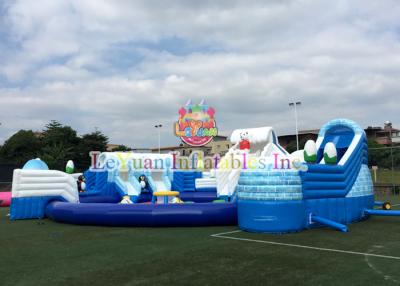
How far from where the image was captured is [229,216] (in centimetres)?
755

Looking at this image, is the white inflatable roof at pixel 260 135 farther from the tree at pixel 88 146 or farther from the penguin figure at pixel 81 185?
the tree at pixel 88 146

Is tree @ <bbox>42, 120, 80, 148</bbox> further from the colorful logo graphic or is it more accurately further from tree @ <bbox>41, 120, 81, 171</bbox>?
the colorful logo graphic

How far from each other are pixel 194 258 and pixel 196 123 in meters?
13.9

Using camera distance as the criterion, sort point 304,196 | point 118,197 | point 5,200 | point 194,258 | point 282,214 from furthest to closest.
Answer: point 118,197, point 5,200, point 304,196, point 282,214, point 194,258

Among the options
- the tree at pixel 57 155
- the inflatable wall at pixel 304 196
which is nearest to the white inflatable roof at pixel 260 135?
the inflatable wall at pixel 304 196

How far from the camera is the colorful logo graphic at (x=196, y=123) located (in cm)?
1841

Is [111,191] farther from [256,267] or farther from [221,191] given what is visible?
[256,267]

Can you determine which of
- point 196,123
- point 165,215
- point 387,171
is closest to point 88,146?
point 196,123

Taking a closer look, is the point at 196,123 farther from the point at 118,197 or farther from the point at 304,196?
the point at 304,196

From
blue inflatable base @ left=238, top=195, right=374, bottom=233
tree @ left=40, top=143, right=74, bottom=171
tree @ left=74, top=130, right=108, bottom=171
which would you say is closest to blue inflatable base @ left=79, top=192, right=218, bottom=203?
blue inflatable base @ left=238, top=195, right=374, bottom=233

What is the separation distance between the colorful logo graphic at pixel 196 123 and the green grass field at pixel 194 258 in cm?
1130

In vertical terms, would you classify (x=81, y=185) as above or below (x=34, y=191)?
above

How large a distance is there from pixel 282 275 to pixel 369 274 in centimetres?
92

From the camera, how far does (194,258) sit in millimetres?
4816
